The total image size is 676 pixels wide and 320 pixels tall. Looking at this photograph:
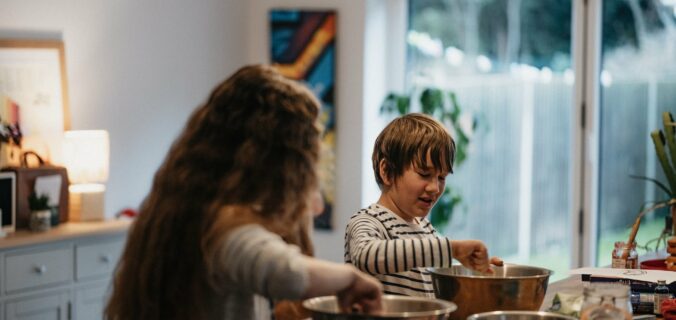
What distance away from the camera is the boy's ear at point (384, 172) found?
2.31 metres

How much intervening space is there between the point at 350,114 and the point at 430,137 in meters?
2.98

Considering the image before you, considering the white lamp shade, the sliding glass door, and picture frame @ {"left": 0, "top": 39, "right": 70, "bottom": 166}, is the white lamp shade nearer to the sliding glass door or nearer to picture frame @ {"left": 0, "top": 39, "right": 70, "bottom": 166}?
picture frame @ {"left": 0, "top": 39, "right": 70, "bottom": 166}

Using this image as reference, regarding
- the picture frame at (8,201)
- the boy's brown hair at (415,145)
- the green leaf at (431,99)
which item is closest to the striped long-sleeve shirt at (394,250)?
the boy's brown hair at (415,145)

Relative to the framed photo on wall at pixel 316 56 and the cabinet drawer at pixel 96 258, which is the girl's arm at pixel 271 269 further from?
the framed photo on wall at pixel 316 56

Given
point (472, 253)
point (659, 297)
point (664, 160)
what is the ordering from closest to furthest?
point (472, 253), point (659, 297), point (664, 160)

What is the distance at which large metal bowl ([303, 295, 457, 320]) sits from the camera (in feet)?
5.15

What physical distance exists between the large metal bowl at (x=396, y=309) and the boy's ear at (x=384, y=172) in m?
0.61

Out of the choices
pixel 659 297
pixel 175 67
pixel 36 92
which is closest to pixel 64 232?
pixel 36 92

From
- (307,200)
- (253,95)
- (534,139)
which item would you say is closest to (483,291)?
(307,200)

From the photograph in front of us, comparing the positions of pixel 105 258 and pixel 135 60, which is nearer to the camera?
pixel 105 258

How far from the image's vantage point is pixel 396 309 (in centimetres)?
172

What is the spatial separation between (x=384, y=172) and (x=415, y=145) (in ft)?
0.36

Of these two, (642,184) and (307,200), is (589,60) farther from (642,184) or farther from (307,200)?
(307,200)

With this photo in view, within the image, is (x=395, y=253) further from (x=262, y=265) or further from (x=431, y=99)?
(x=431, y=99)
